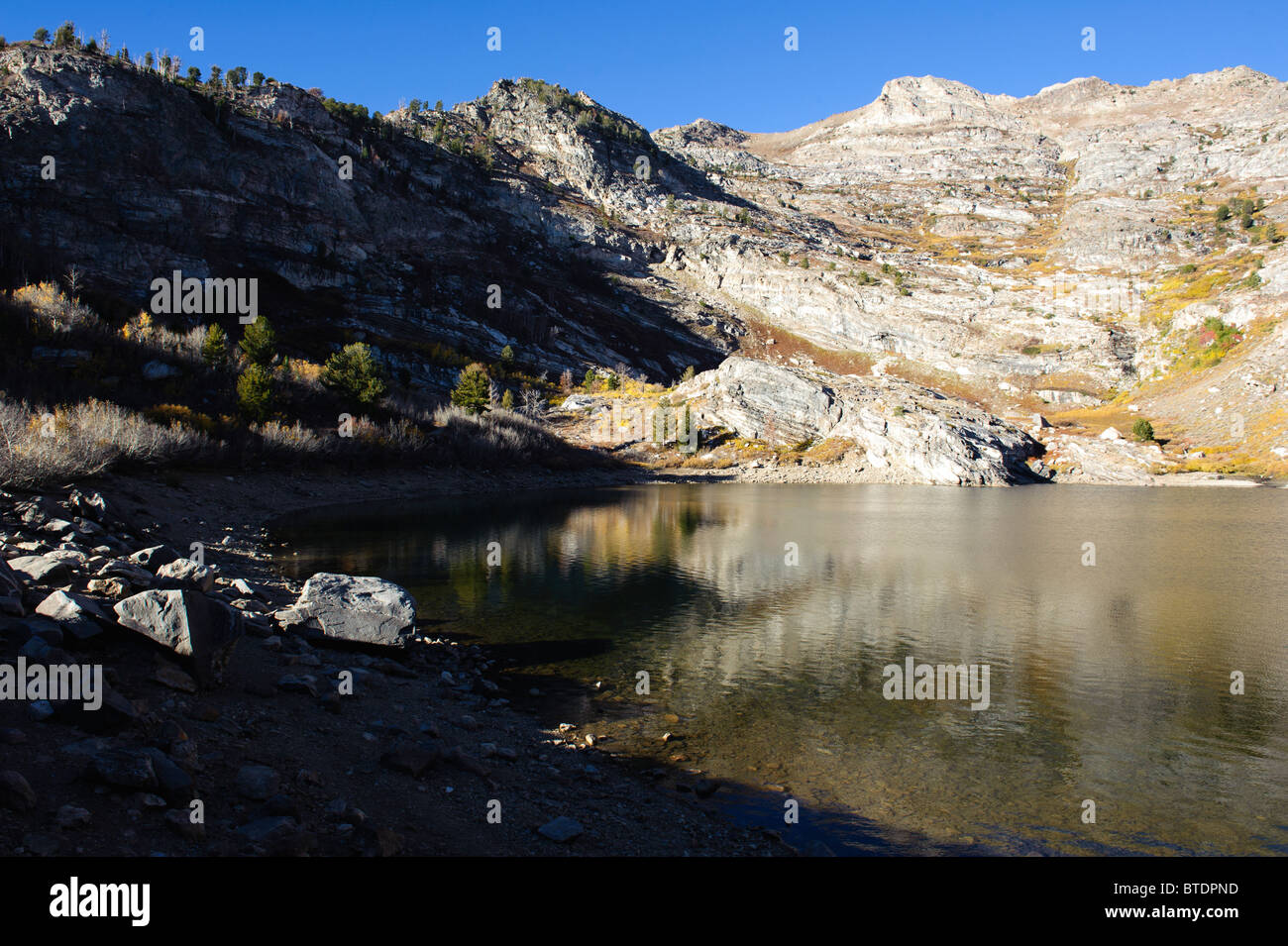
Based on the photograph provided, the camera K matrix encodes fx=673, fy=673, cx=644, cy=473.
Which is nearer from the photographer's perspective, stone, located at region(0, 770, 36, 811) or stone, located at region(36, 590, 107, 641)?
stone, located at region(0, 770, 36, 811)

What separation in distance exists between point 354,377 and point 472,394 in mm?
15846

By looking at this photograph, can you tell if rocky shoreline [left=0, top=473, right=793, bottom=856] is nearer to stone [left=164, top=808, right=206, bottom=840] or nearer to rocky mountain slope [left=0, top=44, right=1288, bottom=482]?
stone [left=164, top=808, right=206, bottom=840]

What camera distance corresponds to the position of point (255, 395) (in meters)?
58.7

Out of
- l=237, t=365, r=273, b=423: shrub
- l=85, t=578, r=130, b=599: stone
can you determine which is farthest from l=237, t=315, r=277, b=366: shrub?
l=85, t=578, r=130, b=599: stone

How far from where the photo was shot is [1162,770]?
12570 millimetres

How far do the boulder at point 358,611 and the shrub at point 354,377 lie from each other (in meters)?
58.0

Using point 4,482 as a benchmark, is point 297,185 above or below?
above

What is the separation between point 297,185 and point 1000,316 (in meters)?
137

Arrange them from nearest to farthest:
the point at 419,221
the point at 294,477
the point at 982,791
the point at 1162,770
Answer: the point at 982,791 → the point at 1162,770 → the point at 294,477 → the point at 419,221

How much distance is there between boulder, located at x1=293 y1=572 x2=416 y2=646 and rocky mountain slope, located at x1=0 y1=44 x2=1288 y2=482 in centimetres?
7702

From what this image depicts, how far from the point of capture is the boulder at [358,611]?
1719 cm

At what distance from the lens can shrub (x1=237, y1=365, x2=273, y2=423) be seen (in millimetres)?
58594

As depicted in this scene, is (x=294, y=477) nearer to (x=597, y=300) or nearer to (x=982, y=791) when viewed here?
(x=982, y=791)

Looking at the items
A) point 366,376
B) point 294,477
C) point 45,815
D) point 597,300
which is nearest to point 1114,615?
point 45,815
